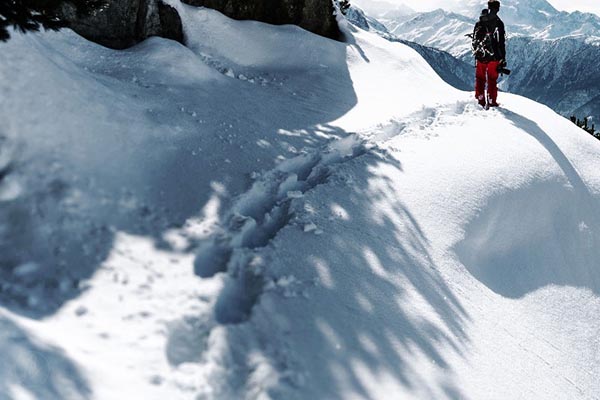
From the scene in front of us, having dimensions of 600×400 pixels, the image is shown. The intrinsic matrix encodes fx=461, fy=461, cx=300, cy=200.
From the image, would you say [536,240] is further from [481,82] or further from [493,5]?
[493,5]

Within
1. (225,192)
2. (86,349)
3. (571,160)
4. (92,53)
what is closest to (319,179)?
(225,192)

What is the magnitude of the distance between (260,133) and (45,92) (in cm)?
281

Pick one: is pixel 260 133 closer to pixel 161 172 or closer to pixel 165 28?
pixel 161 172

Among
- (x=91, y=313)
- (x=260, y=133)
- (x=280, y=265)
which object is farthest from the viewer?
(x=260, y=133)

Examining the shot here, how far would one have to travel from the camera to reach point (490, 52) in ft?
29.5

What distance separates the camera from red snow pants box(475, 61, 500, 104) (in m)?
8.82

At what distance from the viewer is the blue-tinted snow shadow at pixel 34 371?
2.35m

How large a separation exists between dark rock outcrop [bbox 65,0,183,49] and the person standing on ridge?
6.33m

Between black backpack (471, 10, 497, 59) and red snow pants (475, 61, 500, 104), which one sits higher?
black backpack (471, 10, 497, 59)

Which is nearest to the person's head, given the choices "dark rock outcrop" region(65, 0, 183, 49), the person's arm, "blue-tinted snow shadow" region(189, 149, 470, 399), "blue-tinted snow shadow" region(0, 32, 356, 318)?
the person's arm

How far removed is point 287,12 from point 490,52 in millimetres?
5524

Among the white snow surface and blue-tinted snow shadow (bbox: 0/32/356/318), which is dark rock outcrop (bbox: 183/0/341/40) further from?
the white snow surface

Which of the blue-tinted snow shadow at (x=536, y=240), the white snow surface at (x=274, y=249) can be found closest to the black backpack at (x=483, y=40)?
the white snow surface at (x=274, y=249)

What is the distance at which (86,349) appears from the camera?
9.45ft
